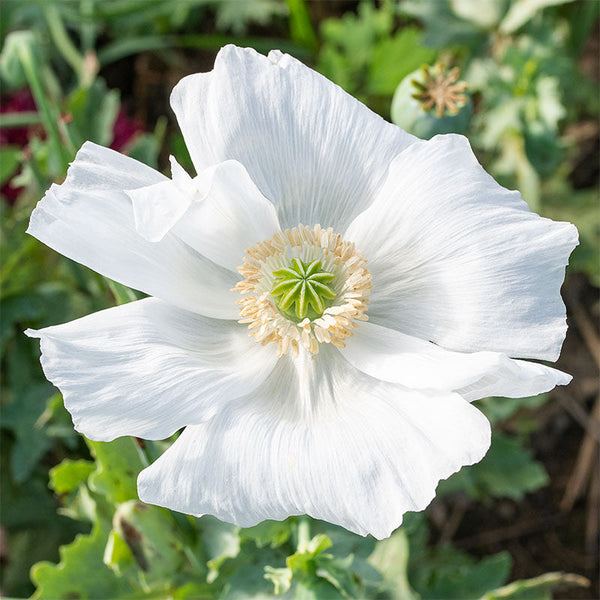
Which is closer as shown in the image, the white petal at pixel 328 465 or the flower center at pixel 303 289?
the white petal at pixel 328 465

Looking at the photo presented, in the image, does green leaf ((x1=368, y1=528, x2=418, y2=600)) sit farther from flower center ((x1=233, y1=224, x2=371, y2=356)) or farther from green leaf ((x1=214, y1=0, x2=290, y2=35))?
green leaf ((x1=214, y1=0, x2=290, y2=35))

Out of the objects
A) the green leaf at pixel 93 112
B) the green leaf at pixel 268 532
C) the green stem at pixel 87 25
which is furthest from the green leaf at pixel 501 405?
the green stem at pixel 87 25

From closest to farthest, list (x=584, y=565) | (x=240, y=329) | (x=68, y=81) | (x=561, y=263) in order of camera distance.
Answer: (x=561, y=263), (x=240, y=329), (x=584, y=565), (x=68, y=81)

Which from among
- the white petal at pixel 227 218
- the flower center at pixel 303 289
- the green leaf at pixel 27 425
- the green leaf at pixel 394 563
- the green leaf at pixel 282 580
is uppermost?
the white petal at pixel 227 218

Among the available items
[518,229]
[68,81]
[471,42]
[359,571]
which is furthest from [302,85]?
[68,81]

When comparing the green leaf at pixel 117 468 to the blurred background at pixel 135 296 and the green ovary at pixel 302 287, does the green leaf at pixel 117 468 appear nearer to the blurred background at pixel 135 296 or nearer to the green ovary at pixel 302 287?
the blurred background at pixel 135 296

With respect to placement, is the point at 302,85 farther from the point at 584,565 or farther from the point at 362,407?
the point at 584,565
